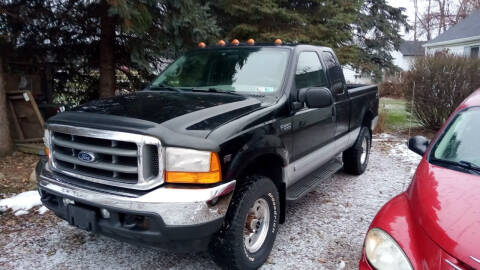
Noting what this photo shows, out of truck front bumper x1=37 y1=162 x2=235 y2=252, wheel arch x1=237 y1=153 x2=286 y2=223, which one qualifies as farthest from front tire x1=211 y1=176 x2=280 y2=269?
truck front bumper x1=37 y1=162 x2=235 y2=252

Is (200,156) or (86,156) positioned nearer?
(200,156)

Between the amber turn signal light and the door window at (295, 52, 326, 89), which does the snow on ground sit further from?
the door window at (295, 52, 326, 89)

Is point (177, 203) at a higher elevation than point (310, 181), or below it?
higher

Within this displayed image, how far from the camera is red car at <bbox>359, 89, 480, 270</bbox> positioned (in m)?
1.96

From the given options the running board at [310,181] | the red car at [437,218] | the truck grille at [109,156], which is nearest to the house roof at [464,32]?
the running board at [310,181]

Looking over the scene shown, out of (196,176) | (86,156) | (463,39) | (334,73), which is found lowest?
(196,176)

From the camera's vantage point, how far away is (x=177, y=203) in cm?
247

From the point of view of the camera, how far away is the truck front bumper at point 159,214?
8.11ft

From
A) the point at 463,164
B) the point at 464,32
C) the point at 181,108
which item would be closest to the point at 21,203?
the point at 181,108

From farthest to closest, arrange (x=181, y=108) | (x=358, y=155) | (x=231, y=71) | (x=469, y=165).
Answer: (x=358, y=155) → (x=231, y=71) → (x=181, y=108) → (x=469, y=165)

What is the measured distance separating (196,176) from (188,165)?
9 cm

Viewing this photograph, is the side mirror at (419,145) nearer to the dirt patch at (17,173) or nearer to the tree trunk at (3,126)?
the dirt patch at (17,173)

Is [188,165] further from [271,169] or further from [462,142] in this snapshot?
[462,142]

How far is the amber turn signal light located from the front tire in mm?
445
